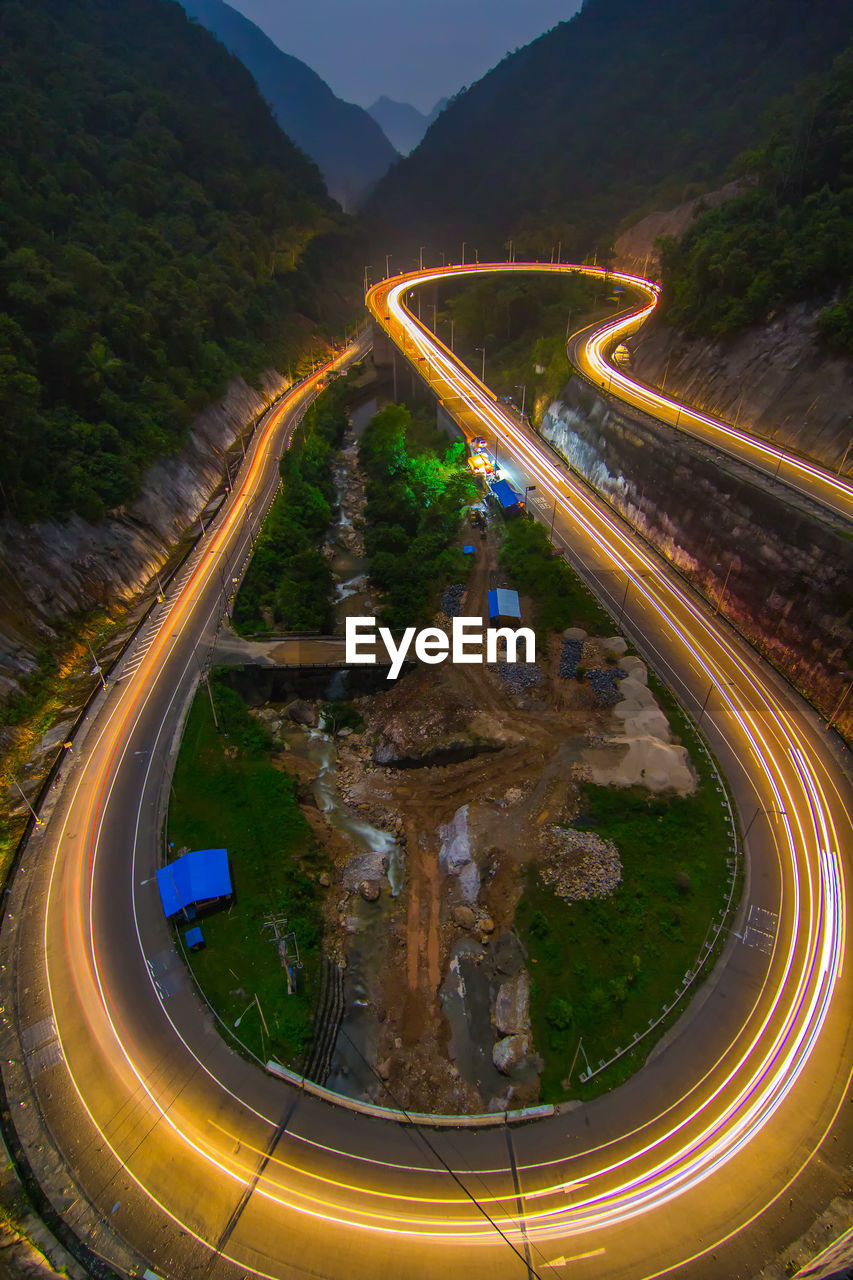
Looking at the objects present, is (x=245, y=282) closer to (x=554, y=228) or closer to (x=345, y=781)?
(x=554, y=228)

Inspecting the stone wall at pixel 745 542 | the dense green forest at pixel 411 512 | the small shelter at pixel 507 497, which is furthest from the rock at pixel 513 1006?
the small shelter at pixel 507 497

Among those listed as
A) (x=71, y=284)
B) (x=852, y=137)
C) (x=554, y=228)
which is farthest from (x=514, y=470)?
(x=554, y=228)

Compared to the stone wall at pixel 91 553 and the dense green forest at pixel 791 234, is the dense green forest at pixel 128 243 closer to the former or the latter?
the stone wall at pixel 91 553

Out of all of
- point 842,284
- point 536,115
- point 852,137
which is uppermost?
point 536,115

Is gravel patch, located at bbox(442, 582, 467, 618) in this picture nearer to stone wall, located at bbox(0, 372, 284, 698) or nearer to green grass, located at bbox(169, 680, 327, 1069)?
green grass, located at bbox(169, 680, 327, 1069)

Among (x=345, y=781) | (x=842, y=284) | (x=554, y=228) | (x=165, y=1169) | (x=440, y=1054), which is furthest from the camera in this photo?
(x=554, y=228)

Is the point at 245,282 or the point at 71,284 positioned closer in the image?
the point at 71,284

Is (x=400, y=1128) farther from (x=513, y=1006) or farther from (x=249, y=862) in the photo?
(x=249, y=862)

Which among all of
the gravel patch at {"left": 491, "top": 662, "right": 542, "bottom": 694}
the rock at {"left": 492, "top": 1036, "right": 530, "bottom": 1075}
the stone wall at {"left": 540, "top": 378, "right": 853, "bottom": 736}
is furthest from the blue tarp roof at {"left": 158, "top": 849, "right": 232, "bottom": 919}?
the stone wall at {"left": 540, "top": 378, "right": 853, "bottom": 736}
